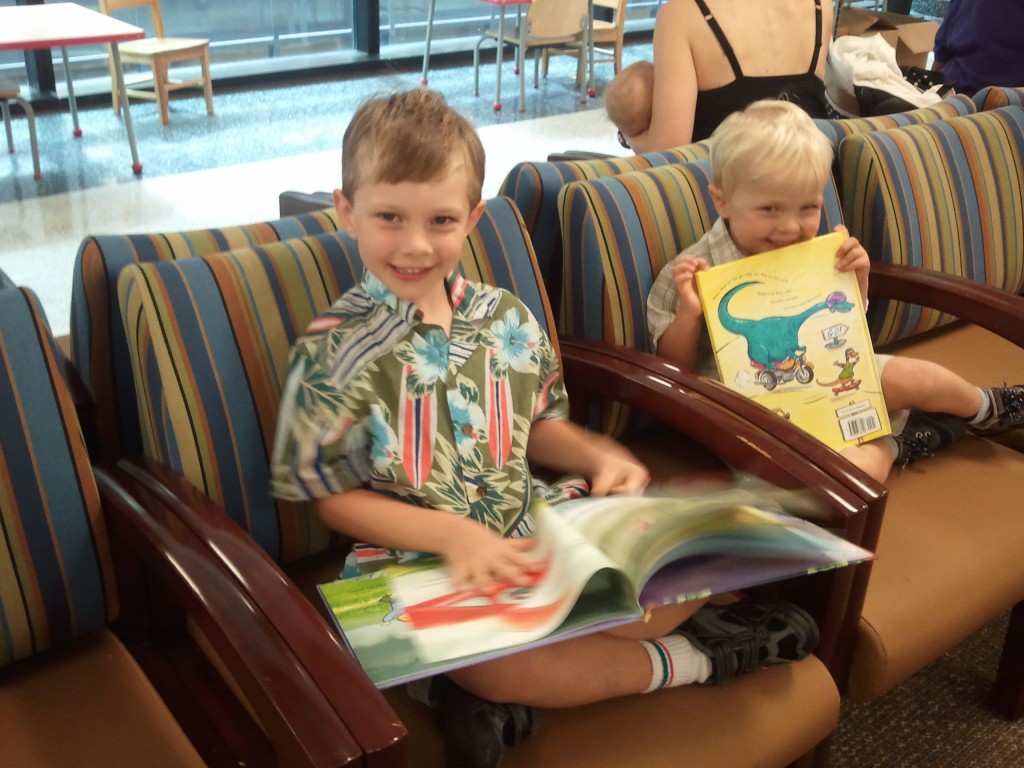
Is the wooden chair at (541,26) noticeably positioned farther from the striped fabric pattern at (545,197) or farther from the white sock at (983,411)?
the white sock at (983,411)

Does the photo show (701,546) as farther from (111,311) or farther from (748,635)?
(111,311)

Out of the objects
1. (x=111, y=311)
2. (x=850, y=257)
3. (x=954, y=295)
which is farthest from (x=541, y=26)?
(x=111, y=311)

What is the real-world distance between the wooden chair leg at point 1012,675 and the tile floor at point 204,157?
2.42 meters

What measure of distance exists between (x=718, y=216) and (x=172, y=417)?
3.41 ft

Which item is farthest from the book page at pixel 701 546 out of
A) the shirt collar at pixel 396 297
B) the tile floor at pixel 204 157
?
the tile floor at pixel 204 157

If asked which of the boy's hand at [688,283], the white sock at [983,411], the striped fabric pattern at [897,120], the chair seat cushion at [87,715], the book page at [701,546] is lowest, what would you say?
the chair seat cushion at [87,715]

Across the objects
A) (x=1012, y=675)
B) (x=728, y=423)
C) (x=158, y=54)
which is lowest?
(x=1012, y=675)

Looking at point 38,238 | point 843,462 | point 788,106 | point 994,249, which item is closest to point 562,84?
point 38,238

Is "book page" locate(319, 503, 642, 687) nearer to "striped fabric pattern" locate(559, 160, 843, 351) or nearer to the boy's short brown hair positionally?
the boy's short brown hair

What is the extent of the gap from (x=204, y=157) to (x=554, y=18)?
229 centimetres

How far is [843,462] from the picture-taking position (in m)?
1.30

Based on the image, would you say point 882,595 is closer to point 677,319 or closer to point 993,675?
point 677,319

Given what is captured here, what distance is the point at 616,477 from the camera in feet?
4.10

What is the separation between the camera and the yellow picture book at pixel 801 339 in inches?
62.1
